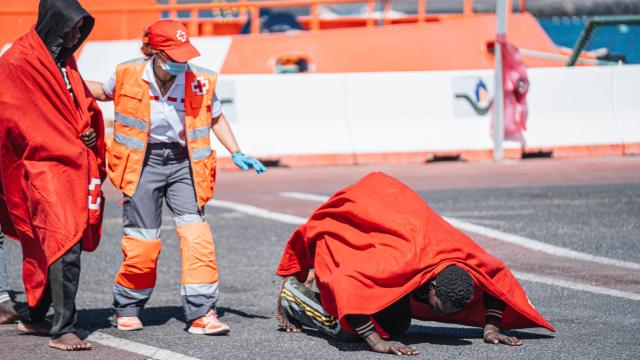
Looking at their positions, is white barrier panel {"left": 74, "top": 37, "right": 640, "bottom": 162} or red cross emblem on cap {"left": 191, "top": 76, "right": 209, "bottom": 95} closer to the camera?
red cross emblem on cap {"left": 191, "top": 76, "right": 209, "bottom": 95}

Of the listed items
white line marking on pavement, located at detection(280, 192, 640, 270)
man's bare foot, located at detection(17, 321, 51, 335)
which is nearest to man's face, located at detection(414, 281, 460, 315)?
man's bare foot, located at detection(17, 321, 51, 335)

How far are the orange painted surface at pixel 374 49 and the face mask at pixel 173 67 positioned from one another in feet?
37.6

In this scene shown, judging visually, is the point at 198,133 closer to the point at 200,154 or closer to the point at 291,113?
the point at 200,154

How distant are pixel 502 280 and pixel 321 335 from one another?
1137mm

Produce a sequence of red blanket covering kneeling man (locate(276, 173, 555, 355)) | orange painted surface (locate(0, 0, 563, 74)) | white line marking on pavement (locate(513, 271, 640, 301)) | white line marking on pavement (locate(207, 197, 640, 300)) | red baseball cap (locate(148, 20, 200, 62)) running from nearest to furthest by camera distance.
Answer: red blanket covering kneeling man (locate(276, 173, 555, 355))
red baseball cap (locate(148, 20, 200, 62))
white line marking on pavement (locate(513, 271, 640, 301))
white line marking on pavement (locate(207, 197, 640, 300))
orange painted surface (locate(0, 0, 563, 74))

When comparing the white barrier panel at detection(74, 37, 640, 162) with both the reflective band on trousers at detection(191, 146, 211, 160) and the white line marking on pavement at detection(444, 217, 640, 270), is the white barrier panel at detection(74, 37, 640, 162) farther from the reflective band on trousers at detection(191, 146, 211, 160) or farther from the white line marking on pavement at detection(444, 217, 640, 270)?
the reflective band on trousers at detection(191, 146, 211, 160)

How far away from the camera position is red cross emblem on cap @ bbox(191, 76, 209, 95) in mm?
7301

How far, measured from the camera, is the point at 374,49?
61.9ft

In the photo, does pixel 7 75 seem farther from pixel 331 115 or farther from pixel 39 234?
pixel 331 115

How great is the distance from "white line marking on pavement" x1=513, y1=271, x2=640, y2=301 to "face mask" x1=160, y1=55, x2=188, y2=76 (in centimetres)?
318

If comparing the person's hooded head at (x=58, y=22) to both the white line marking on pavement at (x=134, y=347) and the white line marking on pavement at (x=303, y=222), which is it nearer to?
the white line marking on pavement at (x=134, y=347)

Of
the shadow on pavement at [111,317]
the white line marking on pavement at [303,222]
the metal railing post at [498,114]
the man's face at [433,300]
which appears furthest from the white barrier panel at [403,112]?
the man's face at [433,300]

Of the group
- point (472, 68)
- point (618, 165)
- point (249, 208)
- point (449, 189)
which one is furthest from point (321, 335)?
point (472, 68)

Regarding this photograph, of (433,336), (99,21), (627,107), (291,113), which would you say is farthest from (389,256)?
(99,21)
